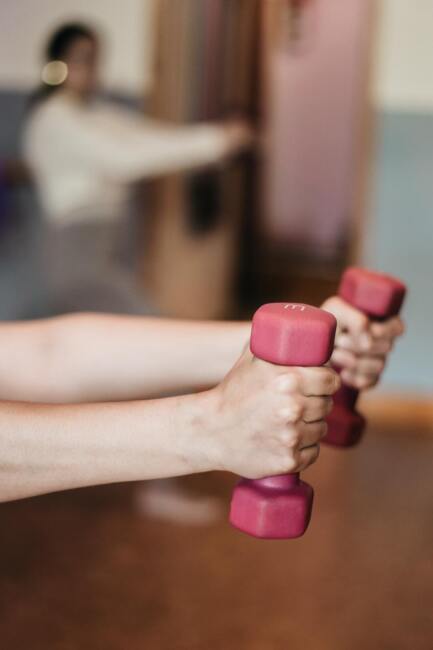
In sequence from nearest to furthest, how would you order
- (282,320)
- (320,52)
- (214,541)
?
(282,320) < (214,541) < (320,52)

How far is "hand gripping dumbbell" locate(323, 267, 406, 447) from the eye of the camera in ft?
3.35

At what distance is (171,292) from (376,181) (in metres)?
0.87

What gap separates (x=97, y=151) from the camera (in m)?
2.34

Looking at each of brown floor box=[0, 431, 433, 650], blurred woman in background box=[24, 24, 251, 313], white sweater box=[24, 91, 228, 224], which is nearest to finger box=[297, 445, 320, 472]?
brown floor box=[0, 431, 433, 650]

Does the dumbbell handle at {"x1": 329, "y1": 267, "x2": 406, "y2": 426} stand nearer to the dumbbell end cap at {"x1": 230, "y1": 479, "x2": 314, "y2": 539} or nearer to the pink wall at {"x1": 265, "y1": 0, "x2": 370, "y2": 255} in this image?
A: the dumbbell end cap at {"x1": 230, "y1": 479, "x2": 314, "y2": 539}

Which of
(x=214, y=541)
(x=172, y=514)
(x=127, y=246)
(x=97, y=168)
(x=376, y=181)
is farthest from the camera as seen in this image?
(x=127, y=246)

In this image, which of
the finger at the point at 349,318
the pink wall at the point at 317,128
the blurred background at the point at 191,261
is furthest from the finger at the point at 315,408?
the pink wall at the point at 317,128

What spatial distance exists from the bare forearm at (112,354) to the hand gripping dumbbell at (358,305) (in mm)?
139

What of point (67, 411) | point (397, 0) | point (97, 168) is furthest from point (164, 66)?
point (67, 411)

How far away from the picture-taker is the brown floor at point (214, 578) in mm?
1500

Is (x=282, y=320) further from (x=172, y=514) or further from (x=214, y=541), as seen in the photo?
(x=172, y=514)

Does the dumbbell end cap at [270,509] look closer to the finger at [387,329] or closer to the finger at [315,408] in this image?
the finger at [315,408]

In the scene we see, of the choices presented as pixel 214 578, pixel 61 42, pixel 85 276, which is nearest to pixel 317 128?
pixel 61 42

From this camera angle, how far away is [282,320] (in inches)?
27.7
